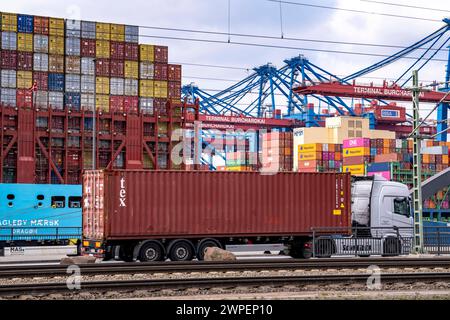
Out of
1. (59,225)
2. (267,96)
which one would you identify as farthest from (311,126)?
(59,225)

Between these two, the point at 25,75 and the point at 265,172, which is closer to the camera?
the point at 265,172

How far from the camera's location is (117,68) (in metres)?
56.2

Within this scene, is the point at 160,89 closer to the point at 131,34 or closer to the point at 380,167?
the point at 131,34

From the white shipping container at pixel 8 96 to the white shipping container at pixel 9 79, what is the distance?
359 millimetres

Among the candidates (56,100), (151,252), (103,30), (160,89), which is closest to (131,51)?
(103,30)

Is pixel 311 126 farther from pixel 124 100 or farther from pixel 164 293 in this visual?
pixel 164 293

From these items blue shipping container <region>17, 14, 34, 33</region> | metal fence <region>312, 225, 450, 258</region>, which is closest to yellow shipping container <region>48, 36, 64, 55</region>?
blue shipping container <region>17, 14, 34, 33</region>

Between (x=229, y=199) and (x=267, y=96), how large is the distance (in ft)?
352

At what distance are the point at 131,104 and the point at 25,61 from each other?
27.0ft

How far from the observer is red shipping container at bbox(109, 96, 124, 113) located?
54.8m

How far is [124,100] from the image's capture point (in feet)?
182

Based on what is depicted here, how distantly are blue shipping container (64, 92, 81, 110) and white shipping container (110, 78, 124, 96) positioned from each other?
2856 millimetres

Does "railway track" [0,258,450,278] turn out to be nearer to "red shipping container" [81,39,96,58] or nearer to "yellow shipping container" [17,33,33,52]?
"yellow shipping container" [17,33,33,52]

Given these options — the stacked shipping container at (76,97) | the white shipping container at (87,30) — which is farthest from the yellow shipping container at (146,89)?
the white shipping container at (87,30)
